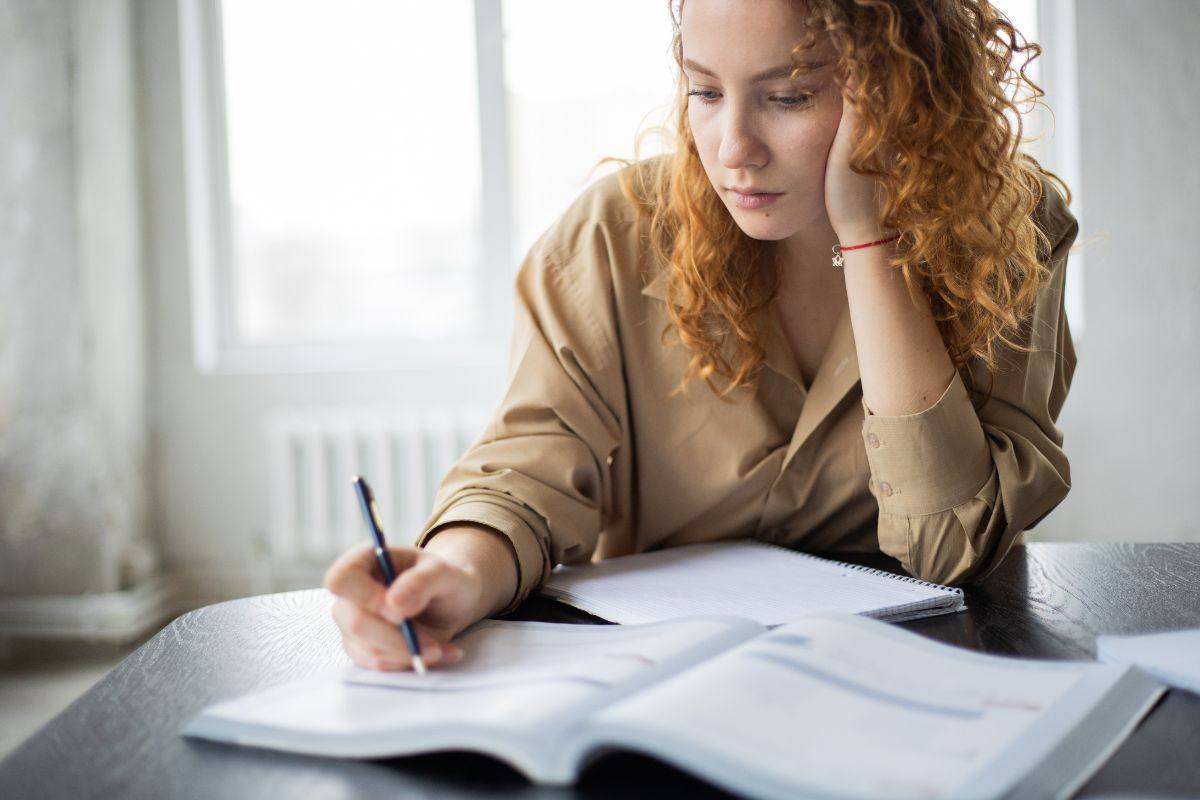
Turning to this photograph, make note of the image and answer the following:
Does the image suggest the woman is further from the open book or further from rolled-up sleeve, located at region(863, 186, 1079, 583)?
the open book

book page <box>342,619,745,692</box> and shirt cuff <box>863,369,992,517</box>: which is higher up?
shirt cuff <box>863,369,992,517</box>

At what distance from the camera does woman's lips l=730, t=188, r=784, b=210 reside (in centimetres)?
110

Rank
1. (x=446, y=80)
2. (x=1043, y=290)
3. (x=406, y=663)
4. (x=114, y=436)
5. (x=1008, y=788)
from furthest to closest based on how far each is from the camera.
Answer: (x=446, y=80), (x=114, y=436), (x=1043, y=290), (x=406, y=663), (x=1008, y=788)

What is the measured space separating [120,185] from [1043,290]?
2.75m

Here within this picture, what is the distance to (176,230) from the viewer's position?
3.37m

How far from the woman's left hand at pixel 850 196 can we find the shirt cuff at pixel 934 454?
166 mm

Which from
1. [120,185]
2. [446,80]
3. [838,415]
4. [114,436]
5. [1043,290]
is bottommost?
[114,436]

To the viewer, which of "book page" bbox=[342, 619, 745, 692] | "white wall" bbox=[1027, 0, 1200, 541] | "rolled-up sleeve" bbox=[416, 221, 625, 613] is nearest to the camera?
"book page" bbox=[342, 619, 745, 692]

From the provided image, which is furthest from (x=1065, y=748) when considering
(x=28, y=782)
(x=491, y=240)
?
(x=491, y=240)

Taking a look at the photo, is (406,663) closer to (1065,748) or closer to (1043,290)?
(1065,748)

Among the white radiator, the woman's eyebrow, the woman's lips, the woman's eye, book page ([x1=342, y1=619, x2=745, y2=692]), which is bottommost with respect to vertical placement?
the white radiator

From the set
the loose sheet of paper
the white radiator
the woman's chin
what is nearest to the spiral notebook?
the loose sheet of paper

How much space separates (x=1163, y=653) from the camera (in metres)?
0.75

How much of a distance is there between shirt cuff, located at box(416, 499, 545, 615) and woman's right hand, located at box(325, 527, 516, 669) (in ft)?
0.22
